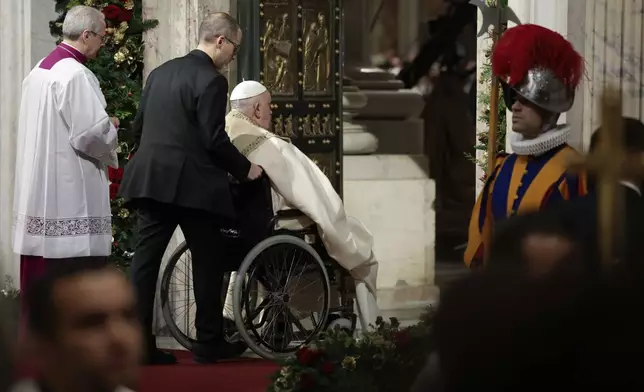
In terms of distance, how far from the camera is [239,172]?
22.8ft

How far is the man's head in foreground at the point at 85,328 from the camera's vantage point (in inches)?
60.7

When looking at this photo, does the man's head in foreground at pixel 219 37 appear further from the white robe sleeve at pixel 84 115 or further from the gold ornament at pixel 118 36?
the gold ornament at pixel 118 36

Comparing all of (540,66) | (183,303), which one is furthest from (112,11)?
(540,66)

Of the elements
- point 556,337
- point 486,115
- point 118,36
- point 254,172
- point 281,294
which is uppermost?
point 118,36

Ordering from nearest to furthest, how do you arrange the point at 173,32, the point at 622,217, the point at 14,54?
the point at 622,217, the point at 173,32, the point at 14,54

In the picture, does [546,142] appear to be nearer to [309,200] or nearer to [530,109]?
[530,109]

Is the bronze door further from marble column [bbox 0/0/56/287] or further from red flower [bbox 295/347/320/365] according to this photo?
red flower [bbox 295/347/320/365]

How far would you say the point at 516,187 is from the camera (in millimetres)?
4629

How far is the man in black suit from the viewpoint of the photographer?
682 centimetres

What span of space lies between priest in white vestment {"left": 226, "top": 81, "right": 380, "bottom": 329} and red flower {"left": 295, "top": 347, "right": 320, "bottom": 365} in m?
2.00

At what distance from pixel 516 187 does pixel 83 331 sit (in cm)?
313

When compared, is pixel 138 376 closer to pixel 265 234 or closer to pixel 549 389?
pixel 549 389

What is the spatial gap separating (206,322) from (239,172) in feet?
2.66

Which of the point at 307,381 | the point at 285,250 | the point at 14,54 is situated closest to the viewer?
the point at 307,381
